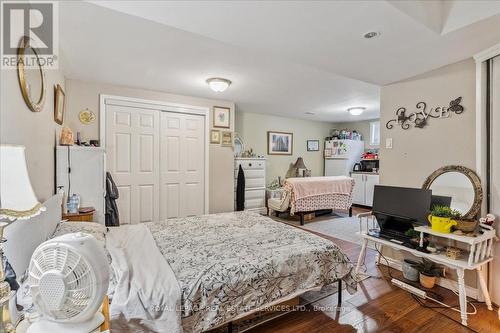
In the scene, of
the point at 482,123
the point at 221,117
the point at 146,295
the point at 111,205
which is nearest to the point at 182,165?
the point at 221,117

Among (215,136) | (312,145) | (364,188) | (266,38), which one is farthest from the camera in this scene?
(312,145)

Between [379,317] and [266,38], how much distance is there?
8.01ft

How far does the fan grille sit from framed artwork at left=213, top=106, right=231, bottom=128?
3853mm

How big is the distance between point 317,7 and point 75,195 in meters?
3.13

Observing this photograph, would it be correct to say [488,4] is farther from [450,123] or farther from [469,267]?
[469,267]

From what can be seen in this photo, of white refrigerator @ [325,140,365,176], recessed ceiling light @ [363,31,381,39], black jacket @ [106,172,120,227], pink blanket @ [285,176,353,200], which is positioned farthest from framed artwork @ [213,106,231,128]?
white refrigerator @ [325,140,365,176]

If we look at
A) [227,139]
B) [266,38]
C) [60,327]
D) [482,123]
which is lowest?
[60,327]

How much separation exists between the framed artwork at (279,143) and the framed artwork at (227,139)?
6.03 feet

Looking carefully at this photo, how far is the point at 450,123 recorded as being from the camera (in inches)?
97.0

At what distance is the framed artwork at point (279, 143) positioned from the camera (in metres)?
6.48

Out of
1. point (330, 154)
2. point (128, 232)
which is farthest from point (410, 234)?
point (330, 154)

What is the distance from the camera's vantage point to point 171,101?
416 centimetres

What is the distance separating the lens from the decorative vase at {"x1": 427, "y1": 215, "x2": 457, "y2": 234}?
209 cm
